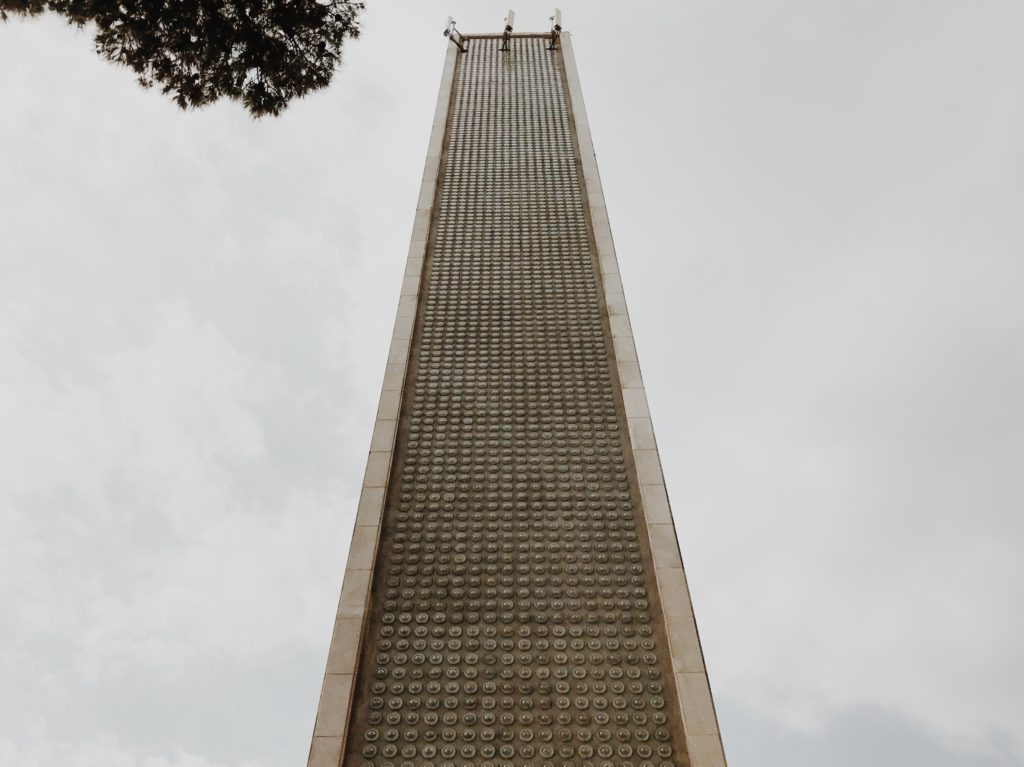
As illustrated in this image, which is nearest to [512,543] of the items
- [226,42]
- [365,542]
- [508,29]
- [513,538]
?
[513,538]

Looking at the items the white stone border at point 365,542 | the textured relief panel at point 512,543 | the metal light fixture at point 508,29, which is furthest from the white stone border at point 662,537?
the metal light fixture at point 508,29

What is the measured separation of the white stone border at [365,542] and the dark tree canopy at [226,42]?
3.94m

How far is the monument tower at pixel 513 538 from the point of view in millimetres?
5797

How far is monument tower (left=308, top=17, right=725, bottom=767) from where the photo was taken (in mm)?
5797

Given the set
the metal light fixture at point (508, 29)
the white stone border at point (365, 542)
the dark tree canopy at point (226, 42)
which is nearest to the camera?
the white stone border at point (365, 542)

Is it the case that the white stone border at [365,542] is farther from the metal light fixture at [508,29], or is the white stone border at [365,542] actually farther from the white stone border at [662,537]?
the metal light fixture at [508,29]

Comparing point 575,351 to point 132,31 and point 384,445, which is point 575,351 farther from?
point 132,31

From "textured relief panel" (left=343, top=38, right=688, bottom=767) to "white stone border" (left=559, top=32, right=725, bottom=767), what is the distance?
0.15 m

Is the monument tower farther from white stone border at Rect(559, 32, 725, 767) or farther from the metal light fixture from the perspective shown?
the metal light fixture

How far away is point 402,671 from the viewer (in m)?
6.21

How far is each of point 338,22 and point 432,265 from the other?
4867mm

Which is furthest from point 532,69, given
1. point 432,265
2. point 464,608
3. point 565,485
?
point 464,608

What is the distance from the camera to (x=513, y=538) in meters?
7.36

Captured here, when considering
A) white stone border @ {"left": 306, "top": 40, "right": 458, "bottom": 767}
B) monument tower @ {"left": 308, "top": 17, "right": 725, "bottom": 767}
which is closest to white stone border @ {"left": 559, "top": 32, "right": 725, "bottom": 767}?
monument tower @ {"left": 308, "top": 17, "right": 725, "bottom": 767}
